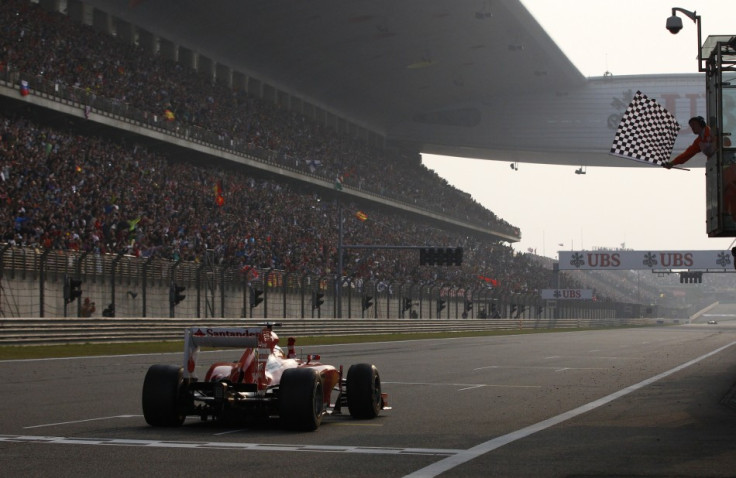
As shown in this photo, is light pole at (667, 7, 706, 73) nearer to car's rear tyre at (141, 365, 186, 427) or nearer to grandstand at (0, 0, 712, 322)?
car's rear tyre at (141, 365, 186, 427)

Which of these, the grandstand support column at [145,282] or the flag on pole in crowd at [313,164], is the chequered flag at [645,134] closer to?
the grandstand support column at [145,282]

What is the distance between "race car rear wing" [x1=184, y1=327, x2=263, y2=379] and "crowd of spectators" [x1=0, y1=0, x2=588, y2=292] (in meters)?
18.1

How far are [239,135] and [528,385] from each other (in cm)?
3738

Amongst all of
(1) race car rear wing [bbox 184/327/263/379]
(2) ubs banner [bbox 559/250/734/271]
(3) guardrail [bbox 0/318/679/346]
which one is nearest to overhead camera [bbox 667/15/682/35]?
(1) race car rear wing [bbox 184/327/263/379]

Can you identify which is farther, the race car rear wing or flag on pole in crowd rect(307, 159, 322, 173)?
flag on pole in crowd rect(307, 159, 322, 173)

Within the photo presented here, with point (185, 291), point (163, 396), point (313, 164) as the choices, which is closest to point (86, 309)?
point (185, 291)

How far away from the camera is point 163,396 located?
10.3m

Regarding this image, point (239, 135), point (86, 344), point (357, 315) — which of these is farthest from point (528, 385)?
point (239, 135)

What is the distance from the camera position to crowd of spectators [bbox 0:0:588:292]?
3153cm

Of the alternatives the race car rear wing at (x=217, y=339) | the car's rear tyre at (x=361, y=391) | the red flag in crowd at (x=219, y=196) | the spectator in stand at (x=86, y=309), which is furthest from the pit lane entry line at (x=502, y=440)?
the red flag in crowd at (x=219, y=196)

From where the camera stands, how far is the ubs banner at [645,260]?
87.1 meters

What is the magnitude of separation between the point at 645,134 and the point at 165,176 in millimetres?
30840

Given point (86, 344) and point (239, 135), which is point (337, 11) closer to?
point (239, 135)

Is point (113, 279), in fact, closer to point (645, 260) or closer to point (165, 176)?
point (165, 176)
